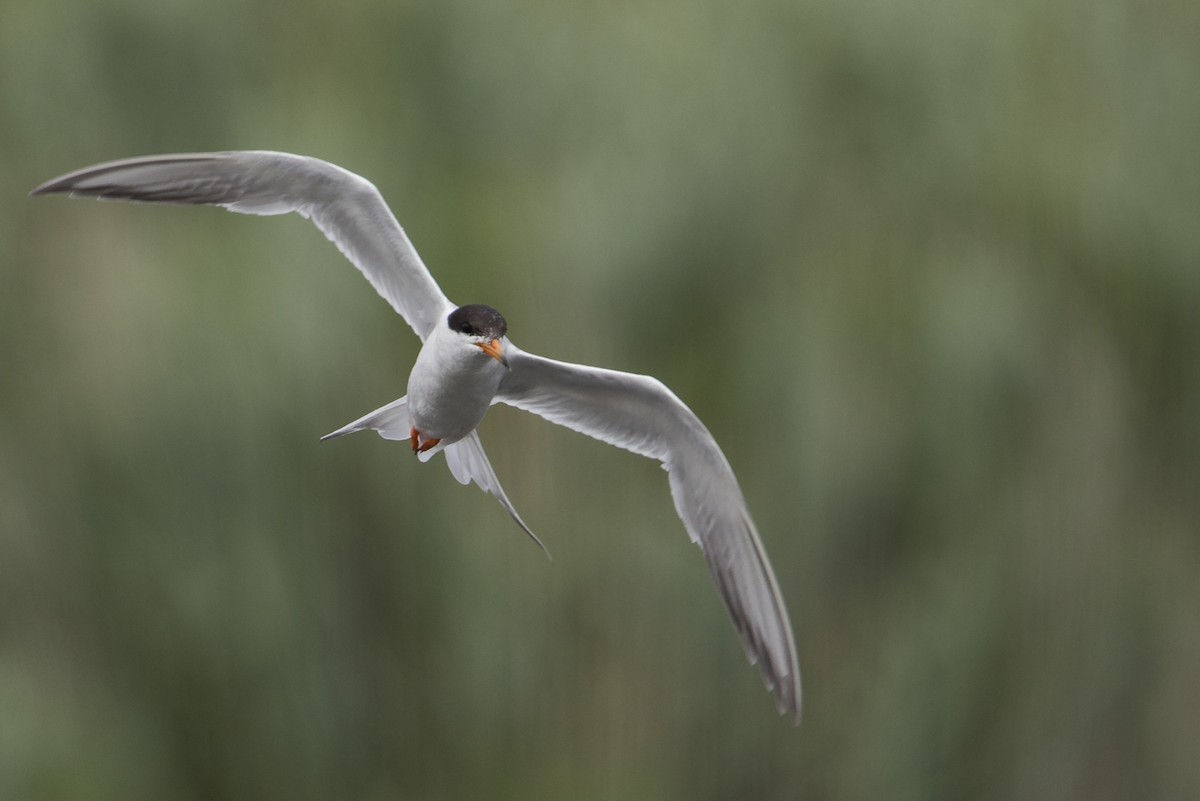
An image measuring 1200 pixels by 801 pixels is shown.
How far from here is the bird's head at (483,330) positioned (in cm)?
91

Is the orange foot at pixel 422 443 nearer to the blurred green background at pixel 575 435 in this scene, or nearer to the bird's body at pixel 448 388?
the bird's body at pixel 448 388

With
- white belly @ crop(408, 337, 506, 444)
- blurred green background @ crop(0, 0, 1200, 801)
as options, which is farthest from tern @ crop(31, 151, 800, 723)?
blurred green background @ crop(0, 0, 1200, 801)

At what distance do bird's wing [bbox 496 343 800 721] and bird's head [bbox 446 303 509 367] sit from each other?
0.65ft

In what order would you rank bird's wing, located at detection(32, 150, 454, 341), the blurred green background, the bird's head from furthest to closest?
the blurred green background
bird's wing, located at detection(32, 150, 454, 341)
the bird's head

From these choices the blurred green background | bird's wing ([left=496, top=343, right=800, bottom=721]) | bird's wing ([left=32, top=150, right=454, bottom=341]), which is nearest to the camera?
bird's wing ([left=32, top=150, right=454, bottom=341])

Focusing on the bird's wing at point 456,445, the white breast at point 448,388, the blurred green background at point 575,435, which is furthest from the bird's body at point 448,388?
the blurred green background at point 575,435

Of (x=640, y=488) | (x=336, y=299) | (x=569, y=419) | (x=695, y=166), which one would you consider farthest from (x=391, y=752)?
(x=569, y=419)

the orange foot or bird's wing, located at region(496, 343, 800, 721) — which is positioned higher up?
the orange foot

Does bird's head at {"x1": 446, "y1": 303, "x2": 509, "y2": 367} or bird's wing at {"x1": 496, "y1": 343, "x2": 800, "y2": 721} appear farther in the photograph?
bird's wing at {"x1": 496, "y1": 343, "x2": 800, "y2": 721}

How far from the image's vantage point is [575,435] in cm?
267

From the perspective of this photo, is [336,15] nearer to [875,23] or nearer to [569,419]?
[875,23]

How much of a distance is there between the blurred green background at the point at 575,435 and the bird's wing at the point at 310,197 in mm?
1353

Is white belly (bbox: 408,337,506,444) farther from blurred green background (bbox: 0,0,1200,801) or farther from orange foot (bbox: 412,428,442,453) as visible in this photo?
blurred green background (bbox: 0,0,1200,801)

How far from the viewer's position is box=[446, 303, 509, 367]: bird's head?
91 centimetres
